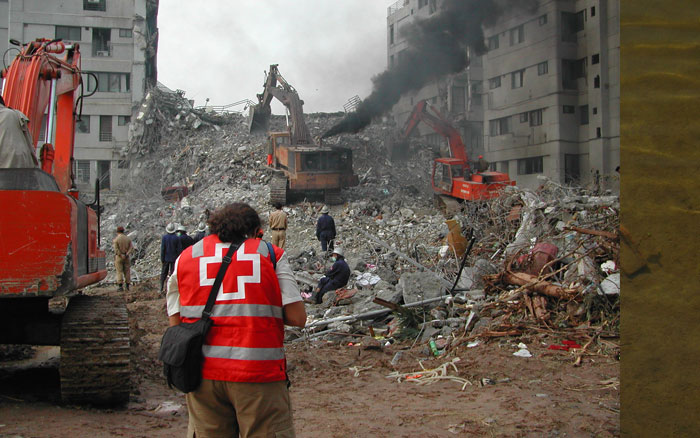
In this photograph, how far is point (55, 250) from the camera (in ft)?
13.5

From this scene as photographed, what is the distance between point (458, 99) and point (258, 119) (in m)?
11.3

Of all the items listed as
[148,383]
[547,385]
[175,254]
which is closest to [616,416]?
[547,385]

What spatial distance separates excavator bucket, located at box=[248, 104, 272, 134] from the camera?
30256mm

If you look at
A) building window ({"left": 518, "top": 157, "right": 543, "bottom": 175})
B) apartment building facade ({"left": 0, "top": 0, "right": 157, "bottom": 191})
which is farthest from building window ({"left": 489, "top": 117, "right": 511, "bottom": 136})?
apartment building facade ({"left": 0, "top": 0, "right": 157, "bottom": 191})

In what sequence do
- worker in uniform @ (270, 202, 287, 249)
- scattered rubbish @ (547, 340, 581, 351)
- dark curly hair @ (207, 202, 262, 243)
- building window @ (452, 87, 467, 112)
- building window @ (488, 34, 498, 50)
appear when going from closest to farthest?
dark curly hair @ (207, 202, 262, 243), scattered rubbish @ (547, 340, 581, 351), worker in uniform @ (270, 202, 287, 249), building window @ (488, 34, 498, 50), building window @ (452, 87, 467, 112)

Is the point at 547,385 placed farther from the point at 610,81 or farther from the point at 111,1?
the point at 111,1

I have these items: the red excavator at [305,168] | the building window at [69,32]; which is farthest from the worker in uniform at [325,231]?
the building window at [69,32]

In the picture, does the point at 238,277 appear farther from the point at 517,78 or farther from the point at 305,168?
the point at 517,78

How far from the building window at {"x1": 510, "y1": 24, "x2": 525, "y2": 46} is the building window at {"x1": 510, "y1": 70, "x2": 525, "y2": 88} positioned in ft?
4.60

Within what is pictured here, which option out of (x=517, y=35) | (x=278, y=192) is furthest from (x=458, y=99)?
(x=278, y=192)

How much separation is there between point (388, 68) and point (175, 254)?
21.3m

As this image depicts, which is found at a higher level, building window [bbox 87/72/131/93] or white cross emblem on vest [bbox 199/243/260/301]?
building window [bbox 87/72/131/93]

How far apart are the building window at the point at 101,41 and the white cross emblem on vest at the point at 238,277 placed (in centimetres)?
3685

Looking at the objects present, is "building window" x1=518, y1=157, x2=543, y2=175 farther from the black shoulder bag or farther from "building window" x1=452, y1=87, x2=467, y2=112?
the black shoulder bag
